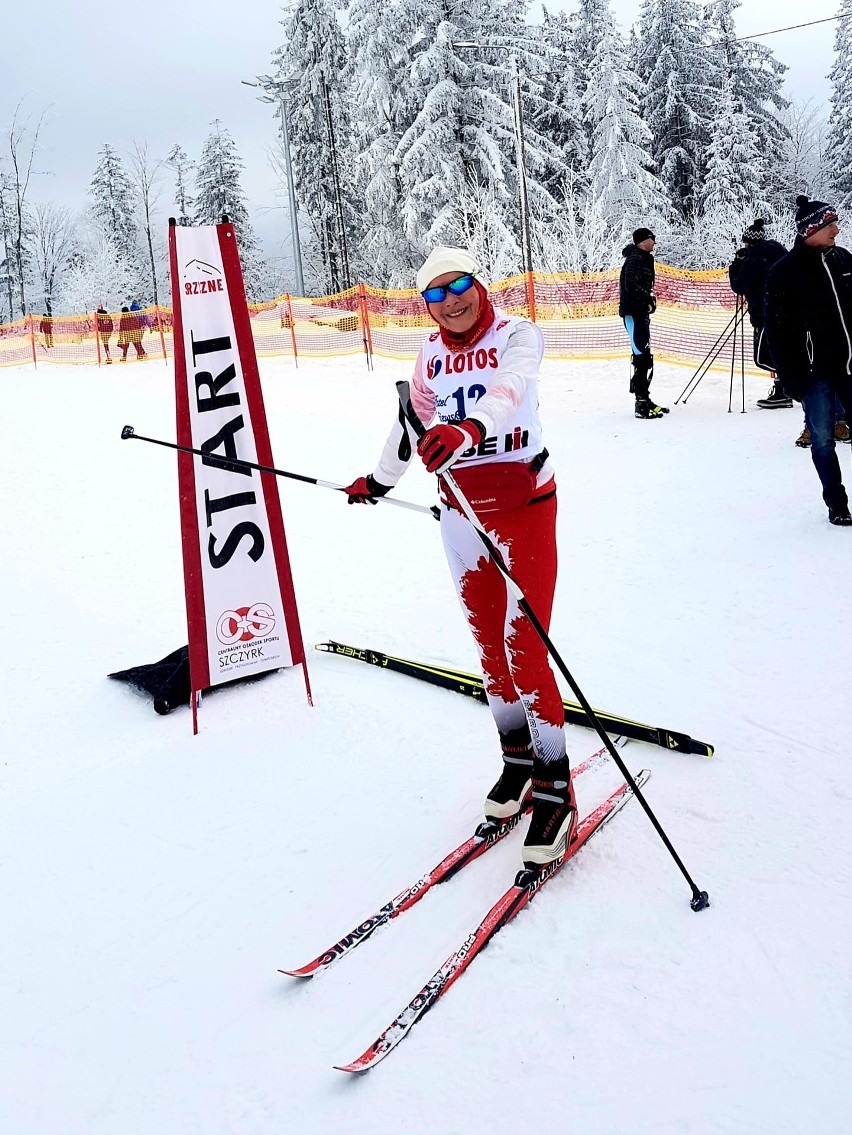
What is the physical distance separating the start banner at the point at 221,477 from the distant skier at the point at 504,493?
4.78 ft

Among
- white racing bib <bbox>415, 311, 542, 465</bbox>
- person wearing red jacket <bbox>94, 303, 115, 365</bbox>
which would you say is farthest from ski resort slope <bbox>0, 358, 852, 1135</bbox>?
person wearing red jacket <bbox>94, 303, 115, 365</bbox>

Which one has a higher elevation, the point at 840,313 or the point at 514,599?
the point at 840,313

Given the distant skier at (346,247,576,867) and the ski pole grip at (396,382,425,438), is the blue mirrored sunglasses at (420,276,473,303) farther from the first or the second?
the ski pole grip at (396,382,425,438)

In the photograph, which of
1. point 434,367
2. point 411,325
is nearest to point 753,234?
point 434,367

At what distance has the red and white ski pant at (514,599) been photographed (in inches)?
110

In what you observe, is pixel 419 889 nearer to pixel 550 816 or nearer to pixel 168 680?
pixel 550 816

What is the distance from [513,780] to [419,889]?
1.83 feet

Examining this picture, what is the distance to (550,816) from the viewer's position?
284 centimetres

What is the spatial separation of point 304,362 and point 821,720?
17.2m

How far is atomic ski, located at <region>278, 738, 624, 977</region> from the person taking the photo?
2529 mm

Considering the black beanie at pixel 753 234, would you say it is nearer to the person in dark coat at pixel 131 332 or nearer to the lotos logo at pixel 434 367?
the lotos logo at pixel 434 367

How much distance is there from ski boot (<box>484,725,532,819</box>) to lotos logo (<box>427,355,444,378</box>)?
1334mm

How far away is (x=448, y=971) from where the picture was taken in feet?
7.86

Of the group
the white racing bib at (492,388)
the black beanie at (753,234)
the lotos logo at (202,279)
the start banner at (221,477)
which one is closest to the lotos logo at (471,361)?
the white racing bib at (492,388)
